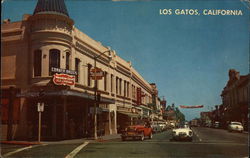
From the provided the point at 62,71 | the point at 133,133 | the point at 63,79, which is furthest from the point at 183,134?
the point at 62,71

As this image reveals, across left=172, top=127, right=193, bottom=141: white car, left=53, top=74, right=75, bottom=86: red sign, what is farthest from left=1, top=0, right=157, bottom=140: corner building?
left=172, top=127, right=193, bottom=141: white car

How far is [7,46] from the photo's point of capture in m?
26.3

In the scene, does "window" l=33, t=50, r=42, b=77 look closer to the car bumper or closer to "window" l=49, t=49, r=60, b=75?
"window" l=49, t=49, r=60, b=75

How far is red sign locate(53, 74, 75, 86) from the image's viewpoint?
24003 millimetres

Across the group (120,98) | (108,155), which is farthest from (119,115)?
(108,155)

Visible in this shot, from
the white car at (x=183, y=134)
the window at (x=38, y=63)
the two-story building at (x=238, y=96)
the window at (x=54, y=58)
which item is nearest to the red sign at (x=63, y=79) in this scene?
the window at (x=54, y=58)

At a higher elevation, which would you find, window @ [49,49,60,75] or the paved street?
window @ [49,49,60,75]

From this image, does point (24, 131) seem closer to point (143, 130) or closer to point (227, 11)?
point (143, 130)

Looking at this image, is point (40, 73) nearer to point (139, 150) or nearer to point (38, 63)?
point (38, 63)

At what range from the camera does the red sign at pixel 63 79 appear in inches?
945

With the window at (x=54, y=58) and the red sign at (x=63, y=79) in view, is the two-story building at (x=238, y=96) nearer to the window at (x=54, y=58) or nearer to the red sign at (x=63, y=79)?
the red sign at (x=63, y=79)

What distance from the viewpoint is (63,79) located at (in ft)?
80.9

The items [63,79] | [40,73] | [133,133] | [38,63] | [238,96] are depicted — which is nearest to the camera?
[133,133]

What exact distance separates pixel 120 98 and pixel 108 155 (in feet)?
93.1
